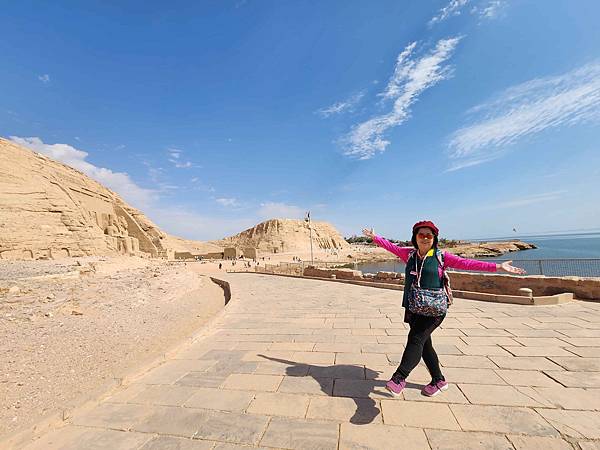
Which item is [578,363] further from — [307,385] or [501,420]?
[307,385]

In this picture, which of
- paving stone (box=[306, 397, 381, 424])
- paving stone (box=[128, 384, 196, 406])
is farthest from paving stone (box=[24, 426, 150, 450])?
paving stone (box=[306, 397, 381, 424])

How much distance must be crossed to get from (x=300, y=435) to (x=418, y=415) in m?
1.12

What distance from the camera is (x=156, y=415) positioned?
278 cm

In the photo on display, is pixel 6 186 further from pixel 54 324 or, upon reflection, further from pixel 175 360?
pixel 175 360

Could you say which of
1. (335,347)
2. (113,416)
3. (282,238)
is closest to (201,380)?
(113,416)

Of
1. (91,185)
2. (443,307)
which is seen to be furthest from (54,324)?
(91,185)

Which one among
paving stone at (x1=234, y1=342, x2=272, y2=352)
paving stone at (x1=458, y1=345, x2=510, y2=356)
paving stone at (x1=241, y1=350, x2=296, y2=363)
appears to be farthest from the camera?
paving stone at (x1=234, y1=342, x2=272, y2=352)

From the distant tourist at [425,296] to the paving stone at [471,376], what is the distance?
40cm

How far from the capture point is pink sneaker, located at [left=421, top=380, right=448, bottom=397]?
9.44 ft

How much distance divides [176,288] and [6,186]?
1641 centimetres

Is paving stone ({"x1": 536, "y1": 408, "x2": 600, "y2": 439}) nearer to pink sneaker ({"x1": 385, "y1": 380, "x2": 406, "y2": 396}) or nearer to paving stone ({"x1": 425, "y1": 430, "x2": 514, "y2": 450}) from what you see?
paving stone ({"x1": 425, "y1": 430, "x2": 514, "y2": 450})

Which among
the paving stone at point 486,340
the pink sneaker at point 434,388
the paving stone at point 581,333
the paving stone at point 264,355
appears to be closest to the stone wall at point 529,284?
the paving stone at point 581,333

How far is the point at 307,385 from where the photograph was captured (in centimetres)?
326

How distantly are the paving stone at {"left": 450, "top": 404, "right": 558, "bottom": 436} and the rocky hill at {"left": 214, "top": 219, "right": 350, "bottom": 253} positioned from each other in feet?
229
